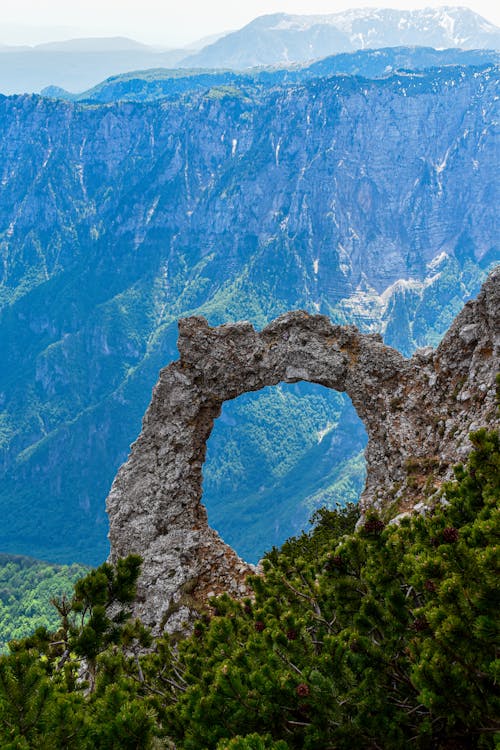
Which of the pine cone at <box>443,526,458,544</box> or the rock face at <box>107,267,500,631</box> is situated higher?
the rock face at <box>107,267,500,631</box>

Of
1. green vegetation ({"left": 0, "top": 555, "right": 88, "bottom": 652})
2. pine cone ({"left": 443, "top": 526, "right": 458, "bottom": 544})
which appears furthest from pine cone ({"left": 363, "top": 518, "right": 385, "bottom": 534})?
green vegetation ({"left": 0, "top": 555, "right": 88, "bottom": 652})

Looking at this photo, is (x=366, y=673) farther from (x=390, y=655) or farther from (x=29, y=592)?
(x=29, y=592)

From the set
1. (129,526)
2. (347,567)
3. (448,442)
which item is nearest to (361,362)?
(448,442)

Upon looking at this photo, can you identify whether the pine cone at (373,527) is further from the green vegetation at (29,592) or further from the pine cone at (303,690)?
the green vegetation at (29,592)

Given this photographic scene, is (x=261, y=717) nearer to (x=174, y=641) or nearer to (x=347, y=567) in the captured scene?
(x=347, y=567)

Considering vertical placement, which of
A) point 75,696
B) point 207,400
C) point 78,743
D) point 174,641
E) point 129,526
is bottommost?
point 78,743

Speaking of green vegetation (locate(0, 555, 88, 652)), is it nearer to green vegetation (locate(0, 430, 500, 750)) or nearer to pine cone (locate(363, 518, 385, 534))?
green vegetation (locate(0, 430, 500, 750))
